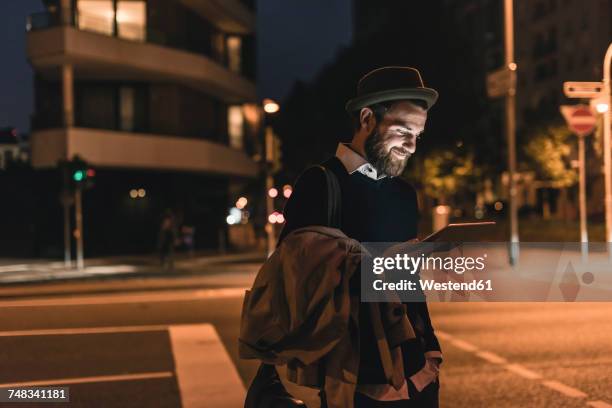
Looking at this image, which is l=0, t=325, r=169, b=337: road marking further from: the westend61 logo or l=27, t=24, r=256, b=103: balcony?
l=27, t=24, r=256, b=103: balcony

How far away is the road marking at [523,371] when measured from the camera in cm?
685

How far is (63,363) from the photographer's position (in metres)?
7.78

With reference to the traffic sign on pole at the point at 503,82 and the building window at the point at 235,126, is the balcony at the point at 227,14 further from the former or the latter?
the traffic sign on pole at the point at 503,82

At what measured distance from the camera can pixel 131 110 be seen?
106 ft

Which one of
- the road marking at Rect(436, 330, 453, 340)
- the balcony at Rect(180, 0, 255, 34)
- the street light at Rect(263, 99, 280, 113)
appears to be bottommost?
the road marking at Rect(436, 330, 453, 340)

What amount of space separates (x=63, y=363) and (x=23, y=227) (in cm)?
2656

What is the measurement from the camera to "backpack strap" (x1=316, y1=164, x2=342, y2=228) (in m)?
2.25

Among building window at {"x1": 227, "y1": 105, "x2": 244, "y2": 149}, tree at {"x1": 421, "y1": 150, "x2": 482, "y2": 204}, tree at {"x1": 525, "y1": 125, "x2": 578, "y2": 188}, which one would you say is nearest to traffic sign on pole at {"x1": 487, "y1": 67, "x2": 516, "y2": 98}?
tree at {"x1": 421, "y1": 150, "x2": 482, "y2": 204}

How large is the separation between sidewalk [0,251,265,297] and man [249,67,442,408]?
14.5 m

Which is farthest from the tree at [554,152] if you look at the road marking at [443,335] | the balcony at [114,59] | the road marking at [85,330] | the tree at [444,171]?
the road marking at [85,330]

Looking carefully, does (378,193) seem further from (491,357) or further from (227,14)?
(227,14)

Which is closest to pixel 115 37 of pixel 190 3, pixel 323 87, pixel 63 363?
pixel 190 3

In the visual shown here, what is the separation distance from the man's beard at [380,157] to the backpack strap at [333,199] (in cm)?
18

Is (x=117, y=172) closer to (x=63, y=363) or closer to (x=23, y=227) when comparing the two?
(x=23, y=227)
